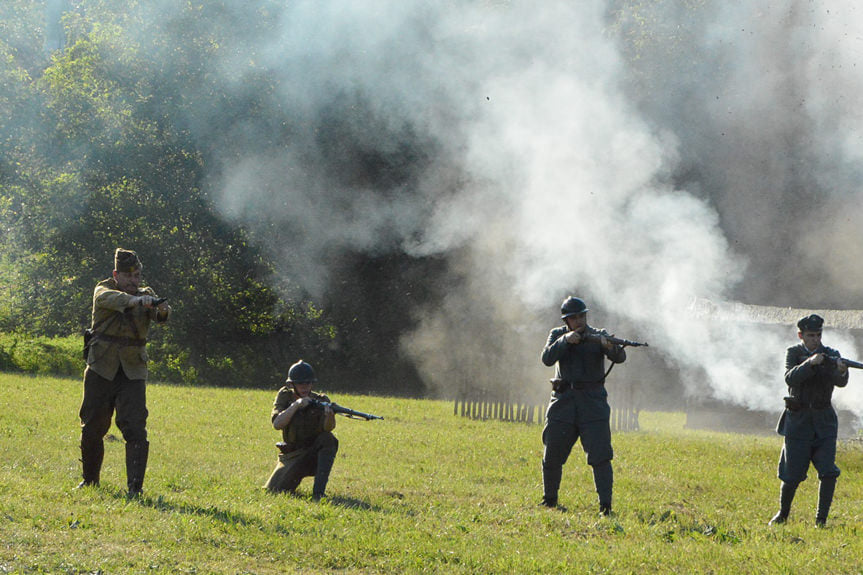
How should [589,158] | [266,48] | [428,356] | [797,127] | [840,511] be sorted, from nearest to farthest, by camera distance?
1. [840,511]
2. [589,158]
3. [266,48]
4. [428,356]
5. [797,127]

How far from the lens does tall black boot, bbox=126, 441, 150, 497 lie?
26.4 feet

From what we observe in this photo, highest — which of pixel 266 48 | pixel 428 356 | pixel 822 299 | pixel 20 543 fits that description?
pixel 266 48

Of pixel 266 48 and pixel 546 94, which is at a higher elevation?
pixel 266 48

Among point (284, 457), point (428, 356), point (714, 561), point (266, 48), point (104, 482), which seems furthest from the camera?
point (428, 356)

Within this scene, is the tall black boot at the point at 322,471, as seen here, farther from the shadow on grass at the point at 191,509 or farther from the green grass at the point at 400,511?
the shadow on grass at the point at 191,509

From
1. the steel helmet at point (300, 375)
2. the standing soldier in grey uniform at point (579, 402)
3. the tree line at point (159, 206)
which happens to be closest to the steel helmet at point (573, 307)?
the standing soldier in grey uniform at point (579, 402)

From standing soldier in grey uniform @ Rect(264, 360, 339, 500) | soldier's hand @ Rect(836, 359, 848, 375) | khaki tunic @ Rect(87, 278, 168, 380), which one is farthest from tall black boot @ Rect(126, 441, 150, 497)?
soldier's hand @ Rect(836, 359, 848, 375)

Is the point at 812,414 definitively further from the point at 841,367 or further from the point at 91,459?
the point at 91,459

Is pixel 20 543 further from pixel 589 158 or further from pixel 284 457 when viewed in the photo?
pixel 589 158

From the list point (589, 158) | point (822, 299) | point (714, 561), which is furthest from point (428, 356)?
point (714, 561)

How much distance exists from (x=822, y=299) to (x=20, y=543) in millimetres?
33519

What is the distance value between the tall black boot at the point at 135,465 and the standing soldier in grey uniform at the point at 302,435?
1425mm

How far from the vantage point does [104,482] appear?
8734 millimetres

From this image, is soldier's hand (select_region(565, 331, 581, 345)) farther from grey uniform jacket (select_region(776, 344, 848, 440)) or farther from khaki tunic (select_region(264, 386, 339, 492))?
khaki tunic (select_region(264, 386, 339, 492))
